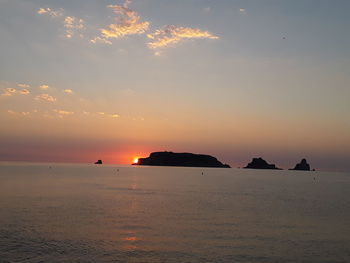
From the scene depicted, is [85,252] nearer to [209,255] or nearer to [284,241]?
[209,255]

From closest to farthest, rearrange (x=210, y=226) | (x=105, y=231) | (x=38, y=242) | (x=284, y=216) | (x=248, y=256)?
(x=248, y=256)
(x=38, y=242)
(x=105, y=231)
(x=210, y=226)
(x=284, y=216)

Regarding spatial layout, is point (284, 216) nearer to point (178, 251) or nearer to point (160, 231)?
point (160, 231)

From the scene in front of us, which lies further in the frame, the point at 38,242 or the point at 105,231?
the point at 105,231

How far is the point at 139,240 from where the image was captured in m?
40.9

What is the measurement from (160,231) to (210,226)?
8.51 meters

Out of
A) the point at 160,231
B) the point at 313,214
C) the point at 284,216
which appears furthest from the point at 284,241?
the point at 313,214

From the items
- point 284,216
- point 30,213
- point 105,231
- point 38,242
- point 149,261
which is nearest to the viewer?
point 149,261

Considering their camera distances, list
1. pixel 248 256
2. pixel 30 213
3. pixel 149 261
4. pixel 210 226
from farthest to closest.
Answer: pixel 30 213 < pixel 210 226 < pixel 248 256 < pixel 149 261

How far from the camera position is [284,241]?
42.1 m

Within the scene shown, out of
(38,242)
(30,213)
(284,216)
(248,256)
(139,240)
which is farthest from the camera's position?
(284,216)

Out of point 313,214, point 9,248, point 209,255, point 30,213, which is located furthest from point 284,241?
point 30,213

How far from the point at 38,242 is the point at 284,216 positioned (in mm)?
44377

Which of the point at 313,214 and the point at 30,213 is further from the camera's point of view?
the point at 313,214

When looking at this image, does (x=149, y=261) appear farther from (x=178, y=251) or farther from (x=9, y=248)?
(x=9, y=248)
